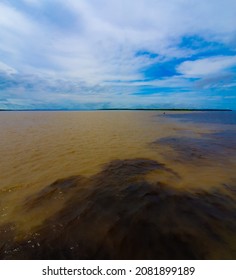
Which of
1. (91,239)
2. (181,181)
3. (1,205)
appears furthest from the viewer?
(181,181)

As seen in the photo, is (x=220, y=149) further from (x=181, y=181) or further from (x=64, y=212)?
(x=64, y=212)

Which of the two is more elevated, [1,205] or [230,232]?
[230,232]

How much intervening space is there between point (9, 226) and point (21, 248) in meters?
1.09

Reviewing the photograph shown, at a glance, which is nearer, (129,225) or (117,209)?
(129,225)

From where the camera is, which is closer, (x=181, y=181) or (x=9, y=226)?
(x=9, y=226)

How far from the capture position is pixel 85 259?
401 centimetres

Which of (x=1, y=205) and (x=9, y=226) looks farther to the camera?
(x=1, y=205)
